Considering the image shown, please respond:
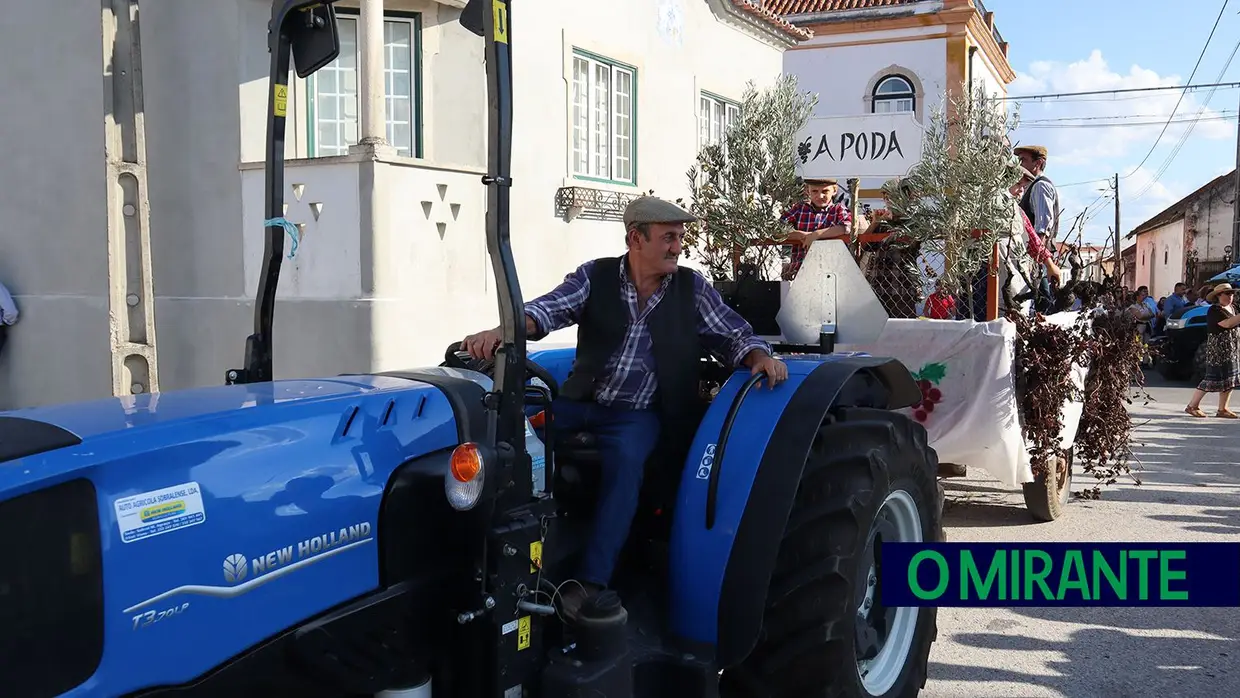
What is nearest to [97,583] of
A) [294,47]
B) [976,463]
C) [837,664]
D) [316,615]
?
[316,615]

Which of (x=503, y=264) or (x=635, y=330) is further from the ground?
(x=503, y=264)

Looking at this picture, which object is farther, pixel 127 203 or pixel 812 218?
pixel 127 203

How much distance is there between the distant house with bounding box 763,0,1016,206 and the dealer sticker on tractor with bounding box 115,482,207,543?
64.5 feet

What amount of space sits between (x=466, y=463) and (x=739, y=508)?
0.97 metres

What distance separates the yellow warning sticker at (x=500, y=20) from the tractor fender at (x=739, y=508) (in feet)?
4.28

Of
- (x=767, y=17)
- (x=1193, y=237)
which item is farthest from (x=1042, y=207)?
(x=1193, y=237)

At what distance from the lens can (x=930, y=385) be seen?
5.26 metres

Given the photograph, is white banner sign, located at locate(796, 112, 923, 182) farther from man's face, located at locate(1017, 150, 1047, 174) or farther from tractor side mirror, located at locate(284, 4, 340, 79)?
tractor side mirror, located at locate(284, 4, 340, 79)

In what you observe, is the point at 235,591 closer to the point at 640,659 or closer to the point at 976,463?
the point at 640,659

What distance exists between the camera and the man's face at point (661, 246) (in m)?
3.32

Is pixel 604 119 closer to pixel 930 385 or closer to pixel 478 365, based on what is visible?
pixel 930 385

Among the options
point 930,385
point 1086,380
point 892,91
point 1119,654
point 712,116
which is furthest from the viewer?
point 892,91

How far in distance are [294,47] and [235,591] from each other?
5.56 ft

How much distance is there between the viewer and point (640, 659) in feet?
8.86
